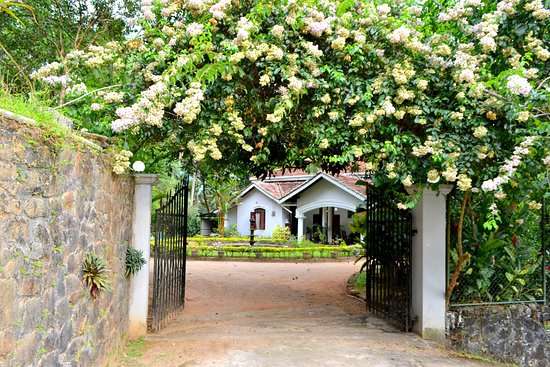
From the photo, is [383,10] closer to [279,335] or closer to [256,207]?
[279,335]

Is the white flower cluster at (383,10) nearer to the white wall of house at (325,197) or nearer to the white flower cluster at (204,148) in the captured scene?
the white flower cluster at (204,148)

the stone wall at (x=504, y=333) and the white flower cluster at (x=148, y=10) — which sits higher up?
the white flower cluster at (x=148, y=10)

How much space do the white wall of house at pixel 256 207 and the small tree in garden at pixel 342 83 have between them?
66.5 ft

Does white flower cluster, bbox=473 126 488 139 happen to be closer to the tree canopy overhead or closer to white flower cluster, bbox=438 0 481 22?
the tree canopy overhead

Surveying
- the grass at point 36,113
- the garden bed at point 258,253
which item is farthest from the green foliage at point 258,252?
the grass at point 36,113

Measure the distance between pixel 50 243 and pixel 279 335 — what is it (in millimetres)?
3871

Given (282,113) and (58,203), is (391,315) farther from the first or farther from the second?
(58,203)

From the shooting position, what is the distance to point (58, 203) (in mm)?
3434

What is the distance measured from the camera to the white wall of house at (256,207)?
Result: 86.4 feet

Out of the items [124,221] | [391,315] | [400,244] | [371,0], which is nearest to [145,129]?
[124,221]

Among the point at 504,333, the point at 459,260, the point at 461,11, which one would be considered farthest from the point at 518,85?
the point at 504,333

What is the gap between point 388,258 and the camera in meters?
7.59

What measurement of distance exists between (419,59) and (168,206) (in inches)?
164

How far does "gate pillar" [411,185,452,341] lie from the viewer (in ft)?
21.2
